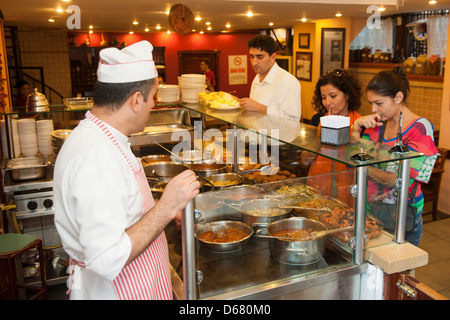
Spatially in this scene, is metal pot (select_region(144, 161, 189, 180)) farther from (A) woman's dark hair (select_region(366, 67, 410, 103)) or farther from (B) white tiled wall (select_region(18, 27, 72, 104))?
(B) white tiled wall (select_region(18, 27, 72, 104))

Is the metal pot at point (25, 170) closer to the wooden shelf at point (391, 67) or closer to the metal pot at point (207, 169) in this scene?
the metal pot at point (207, 169)

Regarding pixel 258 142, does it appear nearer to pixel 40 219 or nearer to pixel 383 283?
pixel 383 283

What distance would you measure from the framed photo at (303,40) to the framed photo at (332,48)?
2.37ft

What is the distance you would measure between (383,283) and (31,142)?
3.25m

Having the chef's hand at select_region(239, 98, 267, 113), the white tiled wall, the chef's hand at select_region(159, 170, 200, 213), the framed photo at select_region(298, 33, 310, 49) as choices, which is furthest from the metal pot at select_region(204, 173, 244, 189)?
the white tiled wall

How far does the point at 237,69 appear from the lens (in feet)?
51.7

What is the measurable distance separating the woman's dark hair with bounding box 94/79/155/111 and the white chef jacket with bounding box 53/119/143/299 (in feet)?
0.30

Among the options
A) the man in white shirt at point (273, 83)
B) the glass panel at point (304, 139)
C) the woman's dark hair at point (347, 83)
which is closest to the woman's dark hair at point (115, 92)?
the glass panel at point (304, 139)

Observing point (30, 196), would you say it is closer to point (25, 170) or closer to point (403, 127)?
point (25, 170)

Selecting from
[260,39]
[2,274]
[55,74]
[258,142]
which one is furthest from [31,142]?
[55,74]

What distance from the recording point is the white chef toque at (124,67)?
60.1 inches

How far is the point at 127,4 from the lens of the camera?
20.3ft

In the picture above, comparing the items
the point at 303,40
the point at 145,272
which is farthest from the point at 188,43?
the point at 145,272

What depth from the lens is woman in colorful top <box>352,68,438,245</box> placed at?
2.15 meters
